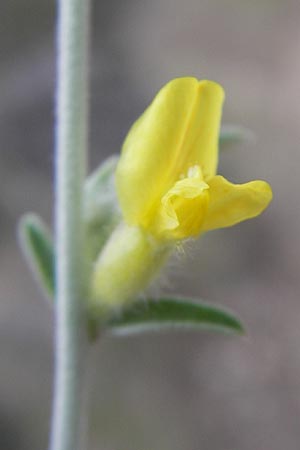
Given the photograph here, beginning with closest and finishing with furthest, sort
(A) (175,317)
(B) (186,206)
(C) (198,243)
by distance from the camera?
(B) (186,206), (A) (175,317), (C) (198,243)

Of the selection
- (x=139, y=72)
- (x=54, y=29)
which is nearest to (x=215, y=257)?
(x=139, y=72)

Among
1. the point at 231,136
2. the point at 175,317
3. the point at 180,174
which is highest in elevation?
the point at 231,136

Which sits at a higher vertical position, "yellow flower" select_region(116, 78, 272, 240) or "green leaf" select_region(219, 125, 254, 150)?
"green leaf" select_region(219, 125, 254, 150)

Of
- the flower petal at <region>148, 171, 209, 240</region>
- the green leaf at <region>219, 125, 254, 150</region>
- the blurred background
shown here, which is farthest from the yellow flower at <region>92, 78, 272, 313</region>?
the blurred background

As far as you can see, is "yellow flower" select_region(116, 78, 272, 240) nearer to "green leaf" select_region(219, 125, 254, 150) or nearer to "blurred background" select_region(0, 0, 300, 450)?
"green leaf" select_region(219, 125, 254, 150)

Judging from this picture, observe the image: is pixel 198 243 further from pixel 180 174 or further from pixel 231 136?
pixel 180 174

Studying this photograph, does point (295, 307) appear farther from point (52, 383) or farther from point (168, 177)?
point (168, 177)

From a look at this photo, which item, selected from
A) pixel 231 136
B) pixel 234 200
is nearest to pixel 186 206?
pixel 234 200

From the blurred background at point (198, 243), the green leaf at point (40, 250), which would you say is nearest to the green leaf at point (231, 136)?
the green leaf at point (40, 250)
